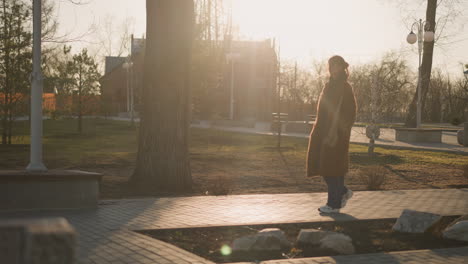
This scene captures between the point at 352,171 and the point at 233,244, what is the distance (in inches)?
359

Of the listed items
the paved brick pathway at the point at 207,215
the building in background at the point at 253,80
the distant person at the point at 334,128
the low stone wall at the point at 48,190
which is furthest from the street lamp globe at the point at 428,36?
the building in background at the point at 253,80

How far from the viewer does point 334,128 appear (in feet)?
23.8

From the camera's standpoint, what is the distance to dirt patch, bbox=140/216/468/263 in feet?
17.8

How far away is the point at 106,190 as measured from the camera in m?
9.78

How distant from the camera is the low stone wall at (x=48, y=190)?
7.18 metres

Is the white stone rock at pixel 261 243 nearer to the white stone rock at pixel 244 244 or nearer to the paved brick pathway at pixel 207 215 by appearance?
the white stone rock at pixel 244 244

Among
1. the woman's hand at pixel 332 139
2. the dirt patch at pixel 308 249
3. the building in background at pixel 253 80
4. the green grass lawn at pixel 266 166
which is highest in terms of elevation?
the building in background at pixel 253 80

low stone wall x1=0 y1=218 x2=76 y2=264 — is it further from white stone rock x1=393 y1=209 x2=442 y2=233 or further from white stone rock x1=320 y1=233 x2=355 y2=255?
white stone rock x1=393 y1=209 x2=442 y2=233

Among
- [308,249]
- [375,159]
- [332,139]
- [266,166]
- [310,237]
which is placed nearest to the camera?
[308,249]

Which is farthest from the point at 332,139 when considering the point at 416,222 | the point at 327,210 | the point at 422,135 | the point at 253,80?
the point at 253,80

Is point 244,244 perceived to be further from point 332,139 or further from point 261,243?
point 332,139

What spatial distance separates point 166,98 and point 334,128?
3300 millimetres

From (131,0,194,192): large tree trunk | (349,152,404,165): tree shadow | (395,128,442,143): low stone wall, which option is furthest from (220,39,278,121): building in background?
(131,0,194,192): large tree trunk

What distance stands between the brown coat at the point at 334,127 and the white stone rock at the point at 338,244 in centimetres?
180
